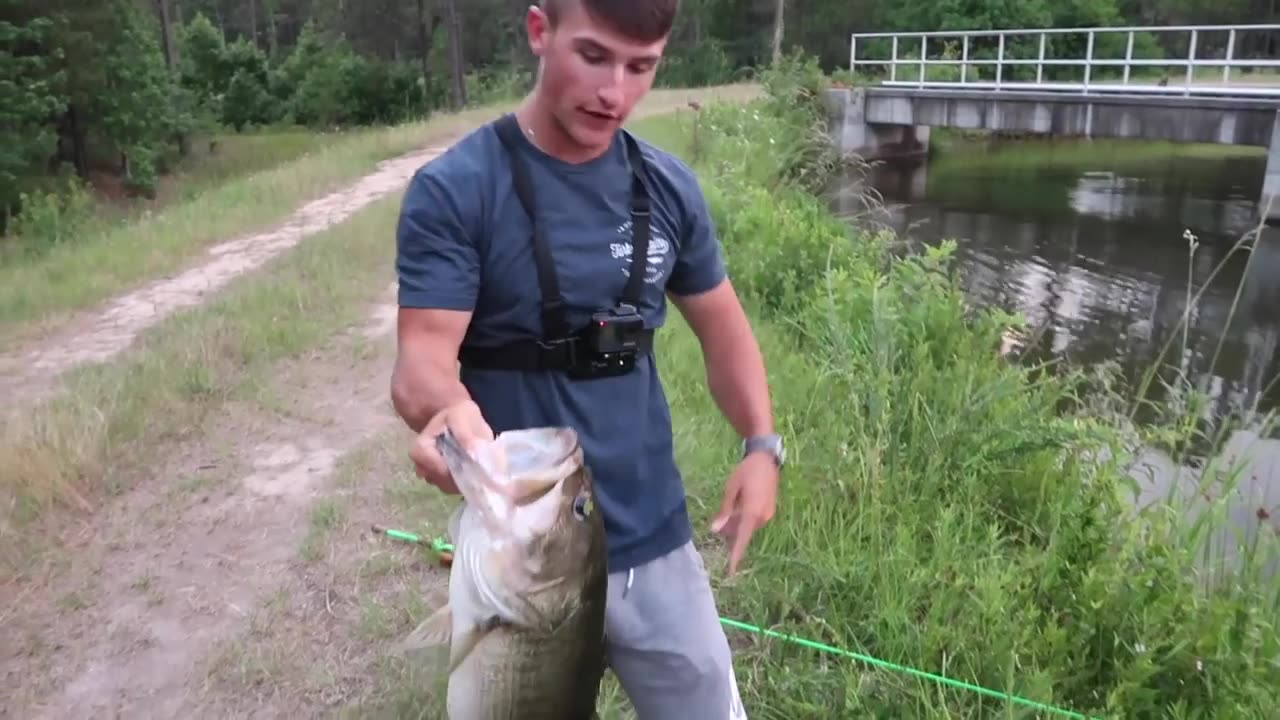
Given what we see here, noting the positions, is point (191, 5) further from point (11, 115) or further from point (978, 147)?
point (978, 147)

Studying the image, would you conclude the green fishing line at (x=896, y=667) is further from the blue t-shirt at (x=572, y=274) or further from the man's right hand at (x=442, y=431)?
the man's right hand at (x=442, y=431)

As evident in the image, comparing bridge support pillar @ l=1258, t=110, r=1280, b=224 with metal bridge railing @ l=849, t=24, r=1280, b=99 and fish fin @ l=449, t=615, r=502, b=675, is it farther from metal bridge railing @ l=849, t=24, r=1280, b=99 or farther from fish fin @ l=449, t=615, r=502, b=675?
fish fin @ l=449, t=615, r=502, b=675

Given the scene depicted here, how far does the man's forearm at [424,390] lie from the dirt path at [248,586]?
1454 mm

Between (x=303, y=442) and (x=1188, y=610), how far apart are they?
3782 millimetres

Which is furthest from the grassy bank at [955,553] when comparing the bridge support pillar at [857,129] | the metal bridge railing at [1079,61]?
the bridge support pillar at [857,129]

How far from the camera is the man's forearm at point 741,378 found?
2078 mm

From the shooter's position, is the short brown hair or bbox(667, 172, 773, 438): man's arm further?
bbox(667, 172, 773, 438): man's arm

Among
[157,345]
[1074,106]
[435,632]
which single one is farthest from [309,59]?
[435,632]

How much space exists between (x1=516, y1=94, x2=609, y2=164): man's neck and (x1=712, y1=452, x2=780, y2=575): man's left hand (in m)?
0.72

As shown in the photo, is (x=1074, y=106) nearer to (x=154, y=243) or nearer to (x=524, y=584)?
(x=154, y=243)

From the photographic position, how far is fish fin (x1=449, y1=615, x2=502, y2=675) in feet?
5.10

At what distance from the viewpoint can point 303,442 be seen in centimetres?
491

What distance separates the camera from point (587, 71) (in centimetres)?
166

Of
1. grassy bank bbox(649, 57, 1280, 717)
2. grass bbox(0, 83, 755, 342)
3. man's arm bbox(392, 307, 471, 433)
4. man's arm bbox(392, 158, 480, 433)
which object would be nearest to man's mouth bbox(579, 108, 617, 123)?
man's arm bbox(392, 158, 480, 433)
